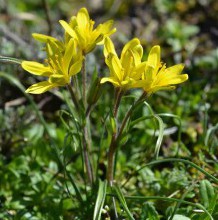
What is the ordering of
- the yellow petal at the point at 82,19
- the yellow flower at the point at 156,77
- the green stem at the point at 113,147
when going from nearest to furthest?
1. the yellow flower at the point at 156,77
2. the green stem at the point at 113,147
3. the yellow petal at the point at 82,19

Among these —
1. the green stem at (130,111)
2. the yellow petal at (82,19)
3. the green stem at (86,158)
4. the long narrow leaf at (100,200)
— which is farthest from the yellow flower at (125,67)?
the long narrow leaf at (100,200)

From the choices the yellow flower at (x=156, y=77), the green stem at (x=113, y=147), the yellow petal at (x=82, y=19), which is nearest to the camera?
the yellow flower at (x=156, y=77)

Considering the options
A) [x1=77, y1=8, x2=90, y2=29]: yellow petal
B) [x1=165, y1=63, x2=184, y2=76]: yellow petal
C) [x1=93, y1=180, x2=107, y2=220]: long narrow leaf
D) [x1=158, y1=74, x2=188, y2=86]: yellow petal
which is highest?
[x1=77, y1=8, x2=90, y2=29]: yellow petal

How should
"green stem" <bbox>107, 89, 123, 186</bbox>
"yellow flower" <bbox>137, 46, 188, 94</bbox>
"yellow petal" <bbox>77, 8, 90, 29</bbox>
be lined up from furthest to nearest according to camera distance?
"yellow petal" <bbox>77, 8, 90, 29</bbox> → "green stem" <bbox>107, 89, 123, 186</bbox> → "yellow flower" <bbox>137, 46, 188, 94</bbox>

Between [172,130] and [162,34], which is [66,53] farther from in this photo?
[162,34]

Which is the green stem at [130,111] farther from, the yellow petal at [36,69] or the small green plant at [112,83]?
the yellow petal at [36,69]

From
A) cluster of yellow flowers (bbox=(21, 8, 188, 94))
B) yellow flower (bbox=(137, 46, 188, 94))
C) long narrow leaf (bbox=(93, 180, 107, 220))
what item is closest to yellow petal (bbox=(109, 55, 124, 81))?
cluster of yellow flowers (bbox=(21, 8, 188, 94))

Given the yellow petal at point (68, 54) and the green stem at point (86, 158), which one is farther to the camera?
the green stem at point (86, 158)

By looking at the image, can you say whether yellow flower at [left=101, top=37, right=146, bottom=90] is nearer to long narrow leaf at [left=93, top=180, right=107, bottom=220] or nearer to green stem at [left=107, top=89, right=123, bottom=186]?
green stem at [left=107, top=89, right=123, bottom=186]
